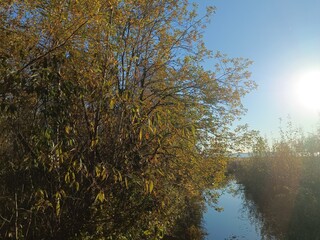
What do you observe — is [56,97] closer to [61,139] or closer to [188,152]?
[61,139]

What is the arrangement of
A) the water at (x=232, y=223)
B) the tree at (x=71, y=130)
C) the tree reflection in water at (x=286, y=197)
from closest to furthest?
the tree at (x=71, y=130) < the tree reflection in water at (x=286, y=197) < the water at (x=232, y=223)

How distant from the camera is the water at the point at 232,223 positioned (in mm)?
17703

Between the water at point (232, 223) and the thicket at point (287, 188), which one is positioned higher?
the thicket at point (287, 188)

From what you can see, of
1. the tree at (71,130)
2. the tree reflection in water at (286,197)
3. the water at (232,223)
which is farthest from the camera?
the water at (232,223)

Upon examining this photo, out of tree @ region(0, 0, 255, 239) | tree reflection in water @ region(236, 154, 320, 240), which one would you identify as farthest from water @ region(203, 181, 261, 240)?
tree @ region(0, 0, 255, 239)

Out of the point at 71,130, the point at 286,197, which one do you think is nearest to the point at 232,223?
the point at 286,197

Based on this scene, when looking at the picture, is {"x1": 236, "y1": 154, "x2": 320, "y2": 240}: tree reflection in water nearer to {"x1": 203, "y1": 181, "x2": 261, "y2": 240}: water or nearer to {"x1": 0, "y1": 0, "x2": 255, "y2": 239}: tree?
{"x1": 203, "y1": 181, "x2": 261, "y2": 240}: water

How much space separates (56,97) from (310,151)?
1012 inches

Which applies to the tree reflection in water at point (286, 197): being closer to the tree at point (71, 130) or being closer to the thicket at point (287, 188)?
the thicket at point (287, 188)

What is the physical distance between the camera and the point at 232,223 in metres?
21.1

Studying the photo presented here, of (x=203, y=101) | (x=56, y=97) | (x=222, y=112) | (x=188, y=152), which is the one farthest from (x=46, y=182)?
(x=222, y=112)

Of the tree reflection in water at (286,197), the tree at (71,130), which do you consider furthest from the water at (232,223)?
the tree at (71,130)

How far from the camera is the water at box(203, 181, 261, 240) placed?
17.7 m

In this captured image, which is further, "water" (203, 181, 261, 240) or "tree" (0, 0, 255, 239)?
"water" (203, 181, 261, 240)
